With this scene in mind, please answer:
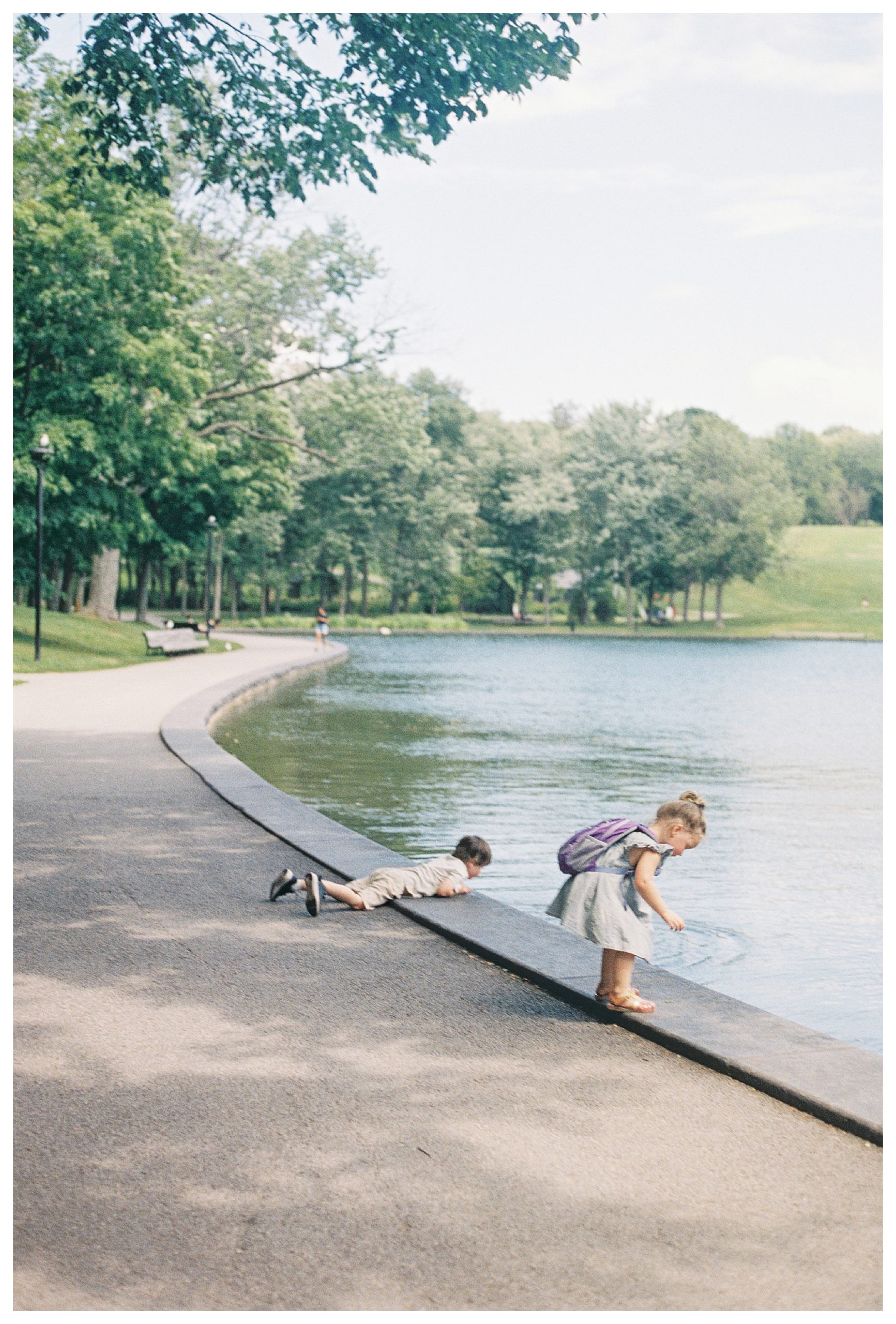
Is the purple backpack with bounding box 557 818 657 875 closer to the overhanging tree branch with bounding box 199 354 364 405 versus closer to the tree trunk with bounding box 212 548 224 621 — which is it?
the overhanging tree branch with bounding box 199 354 364 405

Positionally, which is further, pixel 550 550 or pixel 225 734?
pixel 550 550

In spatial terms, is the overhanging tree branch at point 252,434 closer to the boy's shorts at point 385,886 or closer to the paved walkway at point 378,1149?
the boy's shorts at point 385,886

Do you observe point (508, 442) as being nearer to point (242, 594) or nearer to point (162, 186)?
point (242, 594)

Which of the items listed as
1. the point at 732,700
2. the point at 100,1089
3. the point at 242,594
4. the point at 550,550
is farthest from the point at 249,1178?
the point at 242,594

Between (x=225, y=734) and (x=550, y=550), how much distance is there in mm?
63270

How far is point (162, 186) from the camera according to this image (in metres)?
12.8

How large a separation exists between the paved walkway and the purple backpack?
59 centimetres

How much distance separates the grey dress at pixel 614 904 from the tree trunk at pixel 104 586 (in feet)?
124

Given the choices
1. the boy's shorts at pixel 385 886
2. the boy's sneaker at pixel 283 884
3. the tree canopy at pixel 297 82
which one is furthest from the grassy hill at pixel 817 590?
the boy's sneaker at pixel 283 884

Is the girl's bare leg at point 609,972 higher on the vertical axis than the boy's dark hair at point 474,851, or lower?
lower

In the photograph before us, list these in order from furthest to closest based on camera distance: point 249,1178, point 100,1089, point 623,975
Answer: point 623,975 < point 100,1089 < point 249,1178

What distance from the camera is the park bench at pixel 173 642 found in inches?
1292
